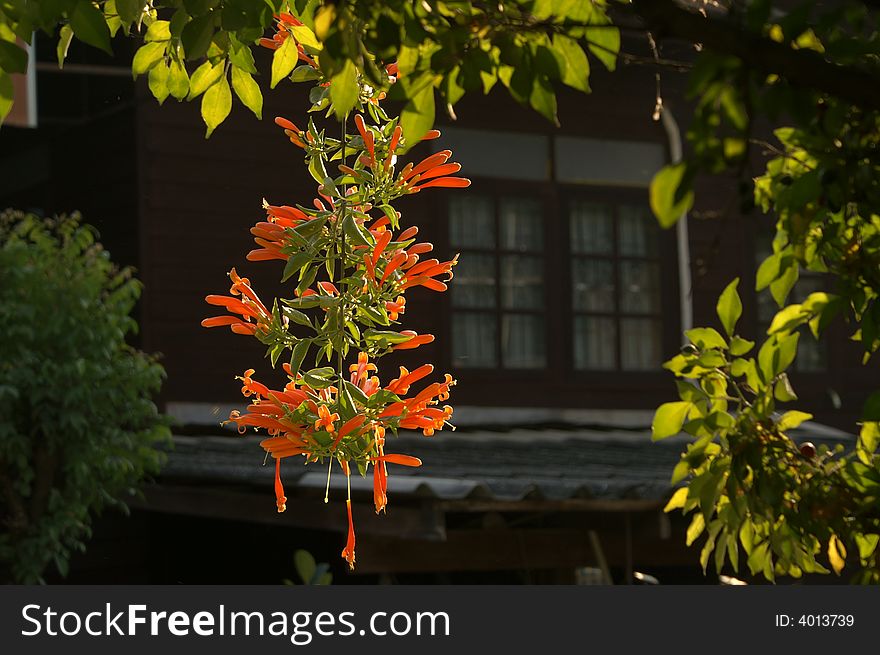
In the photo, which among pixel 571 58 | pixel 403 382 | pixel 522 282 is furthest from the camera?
pixel 522 282

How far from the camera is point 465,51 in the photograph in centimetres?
167

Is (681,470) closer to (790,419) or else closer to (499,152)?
(790,419)

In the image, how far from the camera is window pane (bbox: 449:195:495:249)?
10.3 meters

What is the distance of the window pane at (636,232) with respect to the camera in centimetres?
1090

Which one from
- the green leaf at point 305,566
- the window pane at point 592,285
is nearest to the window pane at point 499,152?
the window pane at point 592,285

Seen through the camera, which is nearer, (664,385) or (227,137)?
(227,137)

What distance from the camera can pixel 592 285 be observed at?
35.3 feet

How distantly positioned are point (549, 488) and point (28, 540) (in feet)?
9.75

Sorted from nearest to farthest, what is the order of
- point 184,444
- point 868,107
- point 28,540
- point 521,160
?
point 868,107 < point 28,540 < point 184,444 < point 521,160

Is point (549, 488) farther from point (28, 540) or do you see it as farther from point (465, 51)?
point (465, 51)

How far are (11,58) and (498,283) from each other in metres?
8.44

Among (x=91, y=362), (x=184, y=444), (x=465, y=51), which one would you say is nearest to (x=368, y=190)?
(x=465, y=51)

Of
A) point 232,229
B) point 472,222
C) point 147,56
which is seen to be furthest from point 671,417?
point 472,222

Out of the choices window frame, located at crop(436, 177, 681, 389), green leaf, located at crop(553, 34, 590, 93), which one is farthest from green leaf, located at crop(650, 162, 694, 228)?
Answer: window frame, located at crop(436, 177, 681, 389)
